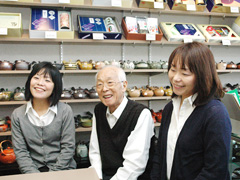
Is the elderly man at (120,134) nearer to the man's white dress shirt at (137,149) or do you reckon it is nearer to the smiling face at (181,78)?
the man's white dress shirt at (137,149)

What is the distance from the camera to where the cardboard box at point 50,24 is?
8.71 ft

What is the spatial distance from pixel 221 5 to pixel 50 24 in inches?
95.5

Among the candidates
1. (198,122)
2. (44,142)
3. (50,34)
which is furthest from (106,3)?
(198,122)

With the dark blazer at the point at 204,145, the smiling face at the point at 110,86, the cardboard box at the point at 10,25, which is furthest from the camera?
the cardboard box at the point at 10,25

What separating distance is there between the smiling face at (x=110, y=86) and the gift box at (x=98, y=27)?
1393 millimetres

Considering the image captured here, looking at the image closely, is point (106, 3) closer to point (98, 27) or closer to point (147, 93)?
point (98, 27)

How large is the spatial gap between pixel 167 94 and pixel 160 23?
1.07 metres

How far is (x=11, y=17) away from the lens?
273 cm

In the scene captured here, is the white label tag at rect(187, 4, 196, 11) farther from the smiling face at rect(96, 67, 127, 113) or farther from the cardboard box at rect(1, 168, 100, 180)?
the cardboard box at rect(1, 168, 100, 180)

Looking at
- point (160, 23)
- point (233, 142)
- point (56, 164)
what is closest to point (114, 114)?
point (56, 164)

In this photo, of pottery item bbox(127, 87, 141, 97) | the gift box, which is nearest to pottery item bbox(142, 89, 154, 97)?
pottery item bbox(127, 87, 141, 97)

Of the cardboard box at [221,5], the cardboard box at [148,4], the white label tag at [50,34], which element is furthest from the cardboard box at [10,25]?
the cardboard box at [221,5]

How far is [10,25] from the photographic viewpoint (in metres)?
2.66

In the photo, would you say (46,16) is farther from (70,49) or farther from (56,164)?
(56,164)
